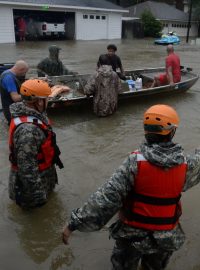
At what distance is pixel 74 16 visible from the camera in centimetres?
3400

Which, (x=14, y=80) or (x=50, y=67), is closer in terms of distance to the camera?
(x=14, y=80)

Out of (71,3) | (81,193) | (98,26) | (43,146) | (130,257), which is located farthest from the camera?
(98,26)

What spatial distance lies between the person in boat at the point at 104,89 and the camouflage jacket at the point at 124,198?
614 cm

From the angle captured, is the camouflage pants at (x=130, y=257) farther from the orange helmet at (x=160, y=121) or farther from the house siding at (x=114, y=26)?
the house siding at (x=114, y=26)

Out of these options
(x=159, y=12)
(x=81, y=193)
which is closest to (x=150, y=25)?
(x=159, y=12)

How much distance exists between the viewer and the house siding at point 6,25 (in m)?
28.7

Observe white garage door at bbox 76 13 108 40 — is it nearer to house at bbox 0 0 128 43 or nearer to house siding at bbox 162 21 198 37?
house at bbox 0 0 128 43

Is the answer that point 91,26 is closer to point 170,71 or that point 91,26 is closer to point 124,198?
point 170,71

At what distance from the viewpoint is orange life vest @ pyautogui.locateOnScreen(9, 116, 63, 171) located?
3873 mm

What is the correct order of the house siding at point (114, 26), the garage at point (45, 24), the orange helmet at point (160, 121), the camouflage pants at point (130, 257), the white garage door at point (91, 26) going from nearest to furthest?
the orange helmet at point (160, 121) → the camouflage pants at point (130, 257) → the garage at point (45, 24) → the white garage door at point (91, 26) → the house siding at point (114, 26)

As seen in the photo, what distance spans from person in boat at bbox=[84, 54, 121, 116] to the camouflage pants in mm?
6155

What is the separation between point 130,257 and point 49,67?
7.80 m

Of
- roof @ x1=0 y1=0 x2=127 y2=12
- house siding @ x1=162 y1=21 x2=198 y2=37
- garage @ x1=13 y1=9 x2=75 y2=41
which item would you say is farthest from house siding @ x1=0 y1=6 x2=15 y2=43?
house siding @ x1=162 y1=21 x2=198 y2=37

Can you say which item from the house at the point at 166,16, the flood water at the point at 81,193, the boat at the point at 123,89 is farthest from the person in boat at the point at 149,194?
the house at the point at 166,16
